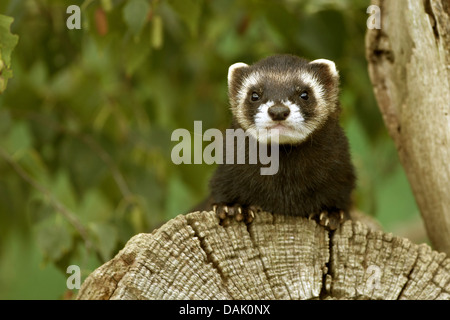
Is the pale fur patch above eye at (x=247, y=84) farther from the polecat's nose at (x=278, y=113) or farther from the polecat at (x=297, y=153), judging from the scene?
A: the polecat's nose at (x=278, y=113)

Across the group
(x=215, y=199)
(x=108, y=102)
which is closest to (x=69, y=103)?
(x=108, y=102)

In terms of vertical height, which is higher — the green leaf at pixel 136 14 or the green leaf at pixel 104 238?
the green leaf at pixel 136 14

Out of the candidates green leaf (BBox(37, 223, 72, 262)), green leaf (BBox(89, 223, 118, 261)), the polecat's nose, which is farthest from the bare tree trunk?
green leaf (BBox(37, 223, 72, 262))

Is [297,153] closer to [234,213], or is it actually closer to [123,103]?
[234,213]

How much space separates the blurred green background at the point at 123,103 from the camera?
140 inches

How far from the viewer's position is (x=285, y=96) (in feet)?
9.75

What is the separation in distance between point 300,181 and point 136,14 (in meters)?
0.99

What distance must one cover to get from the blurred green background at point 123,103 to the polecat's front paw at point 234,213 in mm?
718

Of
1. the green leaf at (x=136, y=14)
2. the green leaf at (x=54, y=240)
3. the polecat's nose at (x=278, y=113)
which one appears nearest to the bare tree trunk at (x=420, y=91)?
the polecat's nose at (x=278, y=113)

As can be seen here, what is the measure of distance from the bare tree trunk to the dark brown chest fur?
0.35 m

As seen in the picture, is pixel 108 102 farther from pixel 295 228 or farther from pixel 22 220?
pixel 295 228

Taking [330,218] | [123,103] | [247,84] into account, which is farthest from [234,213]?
[123,103]

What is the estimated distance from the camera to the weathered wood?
2.46 metres

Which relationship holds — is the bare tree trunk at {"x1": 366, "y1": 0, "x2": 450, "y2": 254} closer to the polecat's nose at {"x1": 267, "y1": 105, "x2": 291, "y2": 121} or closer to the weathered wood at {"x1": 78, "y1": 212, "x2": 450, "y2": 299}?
the weathered wood at {"x1": 78, "y1": 212, "x2": 450, "y2": 299}
